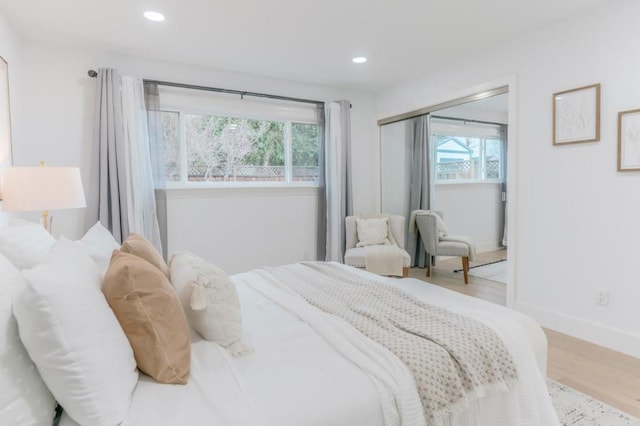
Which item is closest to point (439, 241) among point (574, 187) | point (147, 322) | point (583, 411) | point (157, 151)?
point (574, 187)

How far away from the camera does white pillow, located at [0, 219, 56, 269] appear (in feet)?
4.10

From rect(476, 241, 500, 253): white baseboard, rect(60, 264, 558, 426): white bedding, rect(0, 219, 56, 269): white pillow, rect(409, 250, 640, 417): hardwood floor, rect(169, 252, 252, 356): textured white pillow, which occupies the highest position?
rect(0, 219, 56, 269): white pillow

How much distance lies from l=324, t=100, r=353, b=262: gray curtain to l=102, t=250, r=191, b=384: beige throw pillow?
11.0 ft

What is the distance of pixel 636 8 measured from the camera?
2.43 m

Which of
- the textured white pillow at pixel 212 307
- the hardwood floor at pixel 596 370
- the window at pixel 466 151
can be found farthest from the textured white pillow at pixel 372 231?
the textured white pillow at pixel 212 307

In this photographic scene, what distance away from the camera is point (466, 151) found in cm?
470

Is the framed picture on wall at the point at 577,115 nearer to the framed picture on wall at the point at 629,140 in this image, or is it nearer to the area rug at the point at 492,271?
the framed picture on wall at the point at 629,140

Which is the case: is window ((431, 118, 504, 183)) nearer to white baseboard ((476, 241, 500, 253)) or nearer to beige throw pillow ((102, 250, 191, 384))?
white baseboard ((476, 241, 500, 253))

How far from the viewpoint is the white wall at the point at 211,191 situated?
316 cm

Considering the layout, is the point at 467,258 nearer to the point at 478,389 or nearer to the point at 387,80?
the point at 387,80

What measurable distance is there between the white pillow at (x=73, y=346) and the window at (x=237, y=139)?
3003mm

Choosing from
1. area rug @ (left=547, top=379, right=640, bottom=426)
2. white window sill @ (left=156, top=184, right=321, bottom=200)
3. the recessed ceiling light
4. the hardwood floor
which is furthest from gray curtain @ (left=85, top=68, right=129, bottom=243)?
the hardwood floor

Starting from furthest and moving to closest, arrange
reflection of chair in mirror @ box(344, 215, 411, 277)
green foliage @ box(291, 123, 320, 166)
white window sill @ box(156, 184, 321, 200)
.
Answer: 1. green foliage @ box(291, 123, 320, 166)
2. reflection of chair in mirror @ box(344, 215, 411, 277)
3. white window sill @ box(156, 184, 321, 200)

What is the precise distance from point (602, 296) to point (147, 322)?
3.07 m
